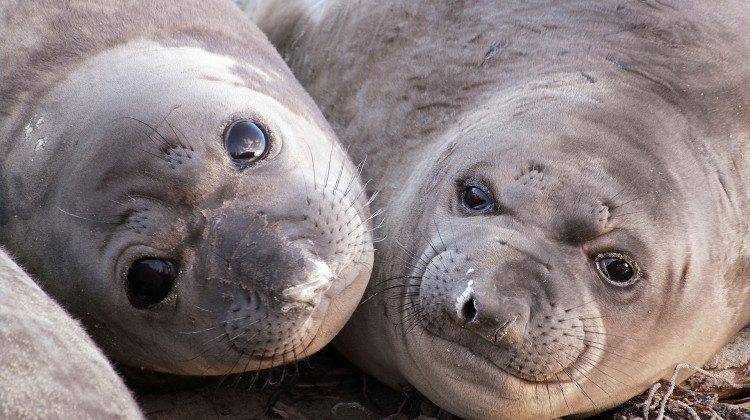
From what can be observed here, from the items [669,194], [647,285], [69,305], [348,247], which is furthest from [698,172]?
[69,305]

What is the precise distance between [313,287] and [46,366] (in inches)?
36.5

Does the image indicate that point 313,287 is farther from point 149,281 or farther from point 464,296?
point 149,281

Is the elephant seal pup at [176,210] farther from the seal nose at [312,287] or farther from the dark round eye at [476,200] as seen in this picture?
the dark round eye at [476,200]

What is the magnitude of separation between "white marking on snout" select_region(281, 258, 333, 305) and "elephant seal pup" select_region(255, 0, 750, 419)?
0.46 m

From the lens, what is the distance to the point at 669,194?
10.4ft

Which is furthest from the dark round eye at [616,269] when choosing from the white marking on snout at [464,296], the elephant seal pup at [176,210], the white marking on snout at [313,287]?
the white marking on snout at [313,287]

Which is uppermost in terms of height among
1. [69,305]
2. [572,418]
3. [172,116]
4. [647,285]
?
[647,285]

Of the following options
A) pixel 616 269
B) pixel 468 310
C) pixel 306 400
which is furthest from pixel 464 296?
pixel 306 400

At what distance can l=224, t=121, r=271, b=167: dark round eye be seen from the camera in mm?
3021

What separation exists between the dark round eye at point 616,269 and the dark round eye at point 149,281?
5.23 ft

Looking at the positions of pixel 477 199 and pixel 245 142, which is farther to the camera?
pixel 477 199

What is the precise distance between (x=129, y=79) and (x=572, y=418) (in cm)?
232

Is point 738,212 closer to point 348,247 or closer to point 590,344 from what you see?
point 590,344

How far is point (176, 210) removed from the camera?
113 inches
